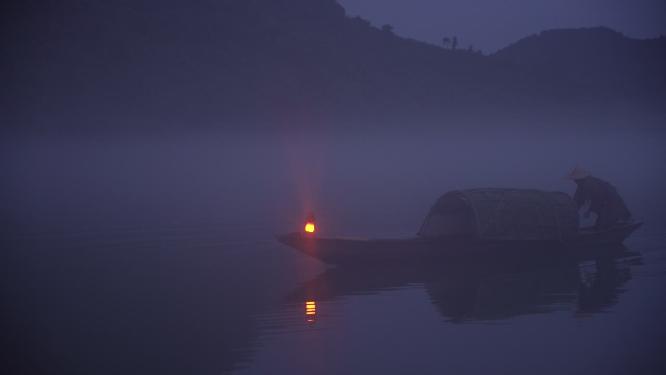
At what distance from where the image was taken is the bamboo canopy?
1375 centimetres

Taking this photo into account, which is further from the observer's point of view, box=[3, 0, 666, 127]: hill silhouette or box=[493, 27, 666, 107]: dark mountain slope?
box=[493, 27, 666, 107]: dark mountain slope

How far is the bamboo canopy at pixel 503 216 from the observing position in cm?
1375

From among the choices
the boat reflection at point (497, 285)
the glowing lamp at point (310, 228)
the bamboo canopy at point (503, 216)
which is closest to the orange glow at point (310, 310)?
the boat reflection at point (497, 285)

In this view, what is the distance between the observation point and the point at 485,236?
533 inches

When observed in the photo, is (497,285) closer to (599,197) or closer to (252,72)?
(599,197)

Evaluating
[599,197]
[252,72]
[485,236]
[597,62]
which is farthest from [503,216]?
[597,62]

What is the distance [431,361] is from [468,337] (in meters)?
1.16

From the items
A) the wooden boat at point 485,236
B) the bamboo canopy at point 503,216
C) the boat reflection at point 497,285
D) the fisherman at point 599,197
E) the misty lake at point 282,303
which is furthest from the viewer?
the fisherman at point 599,197

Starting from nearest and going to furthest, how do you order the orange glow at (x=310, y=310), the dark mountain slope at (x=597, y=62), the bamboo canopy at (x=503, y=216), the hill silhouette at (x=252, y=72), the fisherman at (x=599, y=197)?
the orange glow at (x=310, y=310)
the bamboo canopy at (x=503, y=216)
the fisherman at (x=599, y=197)
the hill silhouette at (x=252, y=72)
the dark mountain slope at (x=597, y=62)

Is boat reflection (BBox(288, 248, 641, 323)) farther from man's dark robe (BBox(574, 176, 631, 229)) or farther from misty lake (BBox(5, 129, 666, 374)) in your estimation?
man's dark robe (BBox(574, 176, 631, 229))

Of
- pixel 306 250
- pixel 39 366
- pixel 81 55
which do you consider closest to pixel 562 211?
pixel 306 250

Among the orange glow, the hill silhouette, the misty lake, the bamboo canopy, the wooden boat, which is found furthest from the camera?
the hill silhouette

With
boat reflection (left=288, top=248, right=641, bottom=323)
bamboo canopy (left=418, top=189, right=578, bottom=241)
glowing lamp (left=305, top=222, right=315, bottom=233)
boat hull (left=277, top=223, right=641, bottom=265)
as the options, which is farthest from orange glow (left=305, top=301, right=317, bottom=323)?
bamboo canopy (left=418, top=189, right=578, bottom=241)

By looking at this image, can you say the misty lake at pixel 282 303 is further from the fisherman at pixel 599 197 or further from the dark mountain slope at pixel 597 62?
the dark mountain slope at pixel 597 62
